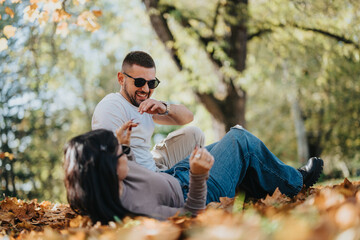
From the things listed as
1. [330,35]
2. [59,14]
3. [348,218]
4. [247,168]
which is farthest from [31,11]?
[330,35]

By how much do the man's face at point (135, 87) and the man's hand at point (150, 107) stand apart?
1.53 ft

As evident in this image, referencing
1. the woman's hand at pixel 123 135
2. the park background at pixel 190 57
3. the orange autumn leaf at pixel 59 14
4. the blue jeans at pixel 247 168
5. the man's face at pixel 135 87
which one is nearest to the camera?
the woman's hand at pixel 123 135

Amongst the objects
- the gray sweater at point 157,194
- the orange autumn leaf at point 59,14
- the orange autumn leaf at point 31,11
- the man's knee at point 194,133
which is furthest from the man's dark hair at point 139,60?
the gray sweater at point 157,194

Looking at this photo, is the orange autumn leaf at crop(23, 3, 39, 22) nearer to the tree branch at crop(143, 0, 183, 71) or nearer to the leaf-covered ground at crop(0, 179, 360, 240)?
the leaf-covered ground at crop(0, 179, 360, 240)

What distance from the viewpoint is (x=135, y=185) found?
2.54m

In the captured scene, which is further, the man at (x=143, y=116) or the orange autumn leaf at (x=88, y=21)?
the orange autumn leaf at (x=88, y=21)

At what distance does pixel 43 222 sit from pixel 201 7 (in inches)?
387

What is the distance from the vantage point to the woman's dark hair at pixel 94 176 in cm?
230

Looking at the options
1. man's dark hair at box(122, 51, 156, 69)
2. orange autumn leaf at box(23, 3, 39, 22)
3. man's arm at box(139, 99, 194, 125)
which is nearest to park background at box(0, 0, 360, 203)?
orange autumn leaf at box(23, 3, 39, 22)

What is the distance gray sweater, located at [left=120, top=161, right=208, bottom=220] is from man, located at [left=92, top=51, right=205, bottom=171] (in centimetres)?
84

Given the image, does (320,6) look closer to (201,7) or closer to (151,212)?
(201,7)

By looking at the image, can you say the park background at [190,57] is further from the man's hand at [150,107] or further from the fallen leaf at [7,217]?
the fallen leaf at [7,217]

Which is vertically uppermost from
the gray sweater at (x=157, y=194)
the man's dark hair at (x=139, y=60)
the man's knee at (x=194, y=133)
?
the man's dark hair at (x=139, y=60)

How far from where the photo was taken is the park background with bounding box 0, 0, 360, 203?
336 inches
